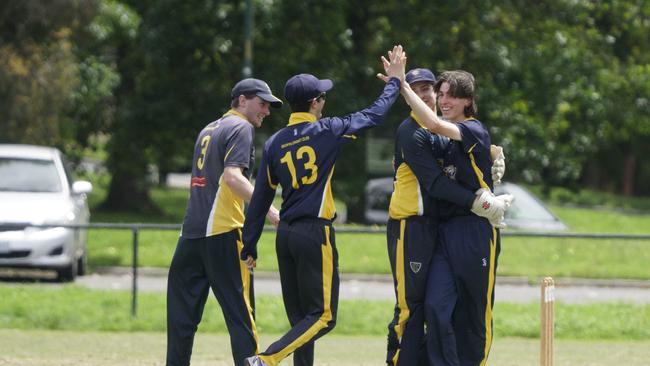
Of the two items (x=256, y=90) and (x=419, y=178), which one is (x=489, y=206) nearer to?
(x=419, y=178)

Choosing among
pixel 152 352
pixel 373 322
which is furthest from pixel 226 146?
pixel 373 322

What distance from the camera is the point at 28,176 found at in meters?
18.1

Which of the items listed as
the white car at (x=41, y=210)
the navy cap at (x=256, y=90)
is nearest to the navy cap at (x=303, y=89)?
the navy cap at (x=256, y=90)

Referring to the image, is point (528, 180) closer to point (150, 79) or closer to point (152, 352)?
point (150, 79)

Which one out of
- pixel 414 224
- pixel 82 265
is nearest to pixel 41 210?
pixel 82 265

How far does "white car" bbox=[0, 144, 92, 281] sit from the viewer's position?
1658 cm

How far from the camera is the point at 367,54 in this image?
93.2ft

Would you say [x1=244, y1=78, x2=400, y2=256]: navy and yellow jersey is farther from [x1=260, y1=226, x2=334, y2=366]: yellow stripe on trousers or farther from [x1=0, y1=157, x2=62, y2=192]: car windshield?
[x1=0, y1=157, x2=62, y2=192]: car windshield

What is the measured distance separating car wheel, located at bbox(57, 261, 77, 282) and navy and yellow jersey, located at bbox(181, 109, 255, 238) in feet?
26.4

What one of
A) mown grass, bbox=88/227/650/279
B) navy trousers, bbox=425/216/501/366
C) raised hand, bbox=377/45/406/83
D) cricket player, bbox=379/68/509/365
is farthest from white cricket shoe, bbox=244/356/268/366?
mown grass, bbox=88/227/650/279

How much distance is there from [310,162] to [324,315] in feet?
3.23

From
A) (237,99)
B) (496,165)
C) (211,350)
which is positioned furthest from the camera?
(211,350)

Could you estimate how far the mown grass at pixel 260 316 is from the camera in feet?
46.4

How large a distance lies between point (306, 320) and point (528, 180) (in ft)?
67.8
